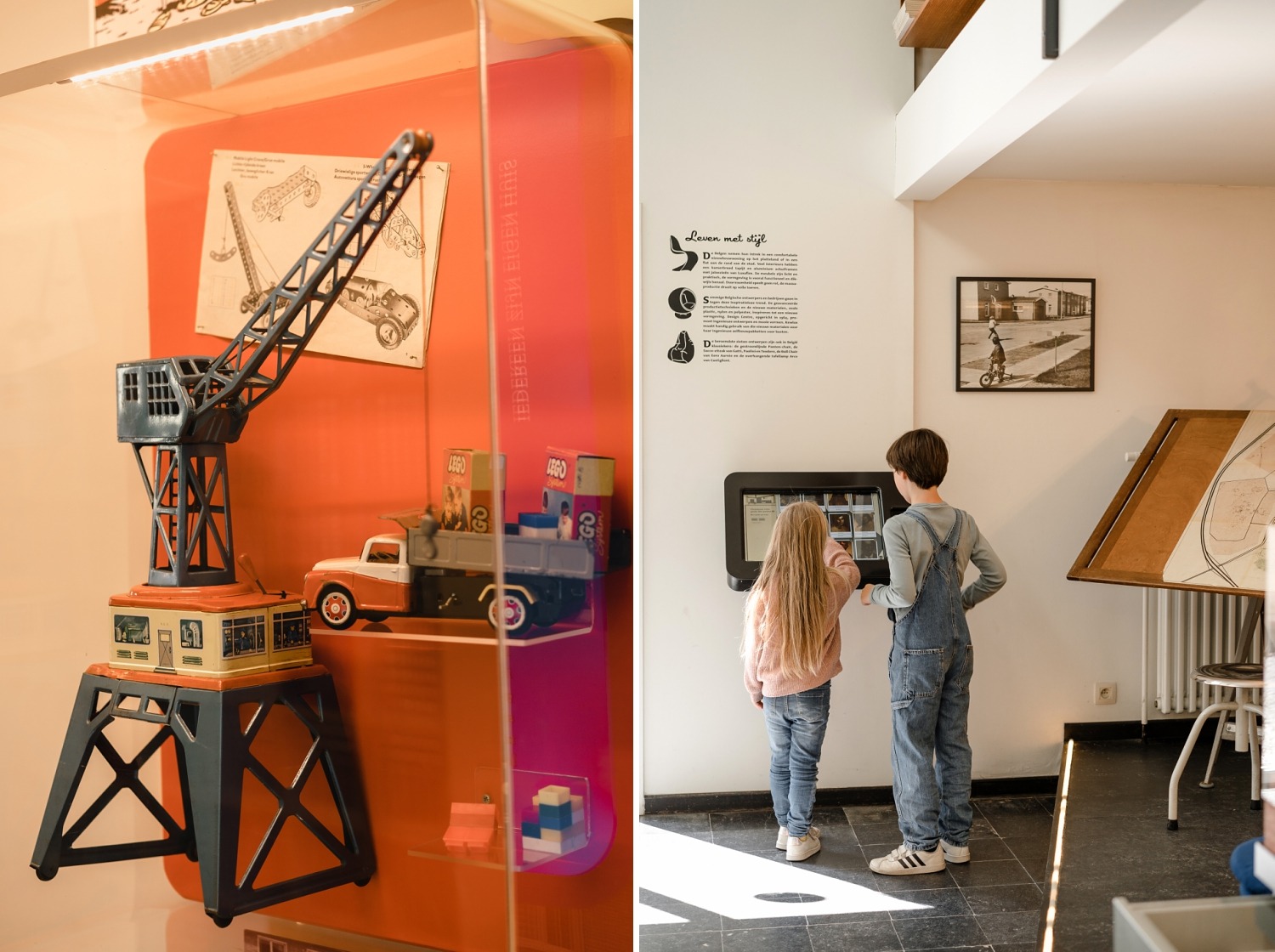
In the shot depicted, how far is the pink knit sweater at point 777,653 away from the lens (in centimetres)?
316

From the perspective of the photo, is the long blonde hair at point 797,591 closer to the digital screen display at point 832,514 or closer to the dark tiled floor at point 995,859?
the digital screen display at point 832,514

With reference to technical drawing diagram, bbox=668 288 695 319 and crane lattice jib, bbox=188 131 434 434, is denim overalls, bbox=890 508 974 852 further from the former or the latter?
crane lattice jib, bbox=188 131 434 434

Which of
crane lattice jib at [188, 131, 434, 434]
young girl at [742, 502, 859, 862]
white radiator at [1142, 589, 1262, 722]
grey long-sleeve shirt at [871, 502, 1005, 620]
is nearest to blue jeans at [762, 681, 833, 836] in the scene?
young girl at [742, 502, 859, 862]

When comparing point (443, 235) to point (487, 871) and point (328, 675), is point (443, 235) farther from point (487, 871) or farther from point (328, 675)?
point (487, 871)

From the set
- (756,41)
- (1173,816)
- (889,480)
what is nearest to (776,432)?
(889,480)

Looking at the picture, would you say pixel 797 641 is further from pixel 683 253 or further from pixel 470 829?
pixel 470 829

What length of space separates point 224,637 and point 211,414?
24cm

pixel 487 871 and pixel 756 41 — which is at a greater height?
pixel 756 41

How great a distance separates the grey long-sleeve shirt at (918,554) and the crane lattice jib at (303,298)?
236cm

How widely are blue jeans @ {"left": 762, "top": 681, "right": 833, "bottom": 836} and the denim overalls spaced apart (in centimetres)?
26

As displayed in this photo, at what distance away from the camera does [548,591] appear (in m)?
1.13

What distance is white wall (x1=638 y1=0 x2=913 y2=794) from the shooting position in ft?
12.4

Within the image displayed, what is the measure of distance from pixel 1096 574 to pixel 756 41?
8.17 ft

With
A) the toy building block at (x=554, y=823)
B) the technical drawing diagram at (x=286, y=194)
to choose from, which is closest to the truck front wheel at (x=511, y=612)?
the toy building block at (x=554, y=823)
